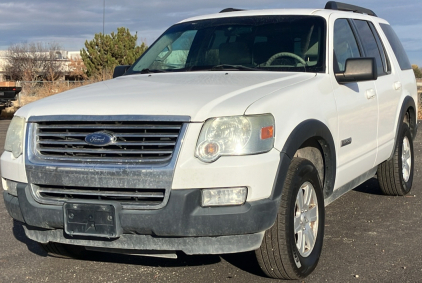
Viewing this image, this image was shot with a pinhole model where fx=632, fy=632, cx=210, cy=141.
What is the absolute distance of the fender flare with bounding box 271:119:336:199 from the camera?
3840mm

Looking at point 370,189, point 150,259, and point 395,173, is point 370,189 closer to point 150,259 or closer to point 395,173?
point 395,173

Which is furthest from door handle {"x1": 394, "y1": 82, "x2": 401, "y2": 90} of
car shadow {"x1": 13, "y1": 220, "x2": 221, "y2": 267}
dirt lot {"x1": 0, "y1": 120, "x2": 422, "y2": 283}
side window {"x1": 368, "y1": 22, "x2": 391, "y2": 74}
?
car shadow {"x1": 13, "y1": 220, "x2": 221, "y2": 267}

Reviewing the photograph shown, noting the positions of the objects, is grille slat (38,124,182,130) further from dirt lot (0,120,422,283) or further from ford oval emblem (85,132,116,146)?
dirt lot (0,120,422,283)

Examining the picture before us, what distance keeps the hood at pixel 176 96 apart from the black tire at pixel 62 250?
1024 mm

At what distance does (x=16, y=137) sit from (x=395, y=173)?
404 centimetres

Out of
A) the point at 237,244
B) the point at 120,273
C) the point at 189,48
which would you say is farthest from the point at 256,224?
the point at 189,48

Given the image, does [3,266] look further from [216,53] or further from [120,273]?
[216,53]

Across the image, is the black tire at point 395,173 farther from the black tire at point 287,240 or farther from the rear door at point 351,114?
the black tire at point 287,240

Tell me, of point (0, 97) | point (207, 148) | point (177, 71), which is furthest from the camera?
point (0, 97)

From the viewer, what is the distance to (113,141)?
381cm

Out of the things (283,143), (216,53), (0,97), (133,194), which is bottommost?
(0,97)

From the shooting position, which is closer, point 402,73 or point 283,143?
point 283,143

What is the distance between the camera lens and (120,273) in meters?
4.48

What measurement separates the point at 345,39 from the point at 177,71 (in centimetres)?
156
